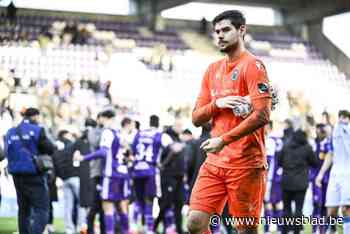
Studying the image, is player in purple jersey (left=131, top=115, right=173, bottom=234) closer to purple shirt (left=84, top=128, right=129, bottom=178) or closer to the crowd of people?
the crowd of people

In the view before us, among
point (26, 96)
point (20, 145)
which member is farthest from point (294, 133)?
point (26, 96)

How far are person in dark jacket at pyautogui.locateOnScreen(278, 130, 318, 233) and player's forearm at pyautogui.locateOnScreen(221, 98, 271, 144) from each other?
6.57 metres

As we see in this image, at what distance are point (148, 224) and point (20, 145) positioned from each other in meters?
3.91

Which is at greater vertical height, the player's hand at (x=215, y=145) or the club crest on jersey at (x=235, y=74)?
the club crest on jersey at (x=235, y=74)

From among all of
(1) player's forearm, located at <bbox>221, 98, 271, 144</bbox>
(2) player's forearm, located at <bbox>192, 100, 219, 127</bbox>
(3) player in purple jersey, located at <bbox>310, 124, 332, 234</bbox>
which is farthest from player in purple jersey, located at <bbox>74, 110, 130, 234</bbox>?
(1) player's forearm, located at <bbox>221, 98, 271, 144</bbox>

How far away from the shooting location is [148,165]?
44.2ft

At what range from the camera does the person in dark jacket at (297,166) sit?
12.4 m

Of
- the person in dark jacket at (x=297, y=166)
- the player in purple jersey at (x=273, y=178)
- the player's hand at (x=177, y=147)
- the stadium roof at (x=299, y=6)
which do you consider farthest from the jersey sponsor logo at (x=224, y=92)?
the stadium roof at (x=299, y=6)

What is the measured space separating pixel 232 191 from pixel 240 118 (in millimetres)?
533

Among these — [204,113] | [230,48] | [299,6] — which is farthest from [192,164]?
[299,6]

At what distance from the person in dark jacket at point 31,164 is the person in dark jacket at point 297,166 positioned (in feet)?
12.6

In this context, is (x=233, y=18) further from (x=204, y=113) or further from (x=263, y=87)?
(x=204, y=113)

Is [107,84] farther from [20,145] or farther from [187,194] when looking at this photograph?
[20,145]

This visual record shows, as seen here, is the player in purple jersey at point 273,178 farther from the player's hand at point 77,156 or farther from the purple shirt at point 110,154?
the player's hand at point 77,156
